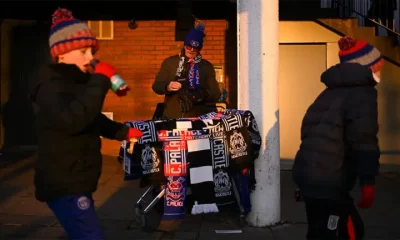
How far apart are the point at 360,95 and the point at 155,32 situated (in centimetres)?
662

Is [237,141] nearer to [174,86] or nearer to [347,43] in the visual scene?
[174,86]

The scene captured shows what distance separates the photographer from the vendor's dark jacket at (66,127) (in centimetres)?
353

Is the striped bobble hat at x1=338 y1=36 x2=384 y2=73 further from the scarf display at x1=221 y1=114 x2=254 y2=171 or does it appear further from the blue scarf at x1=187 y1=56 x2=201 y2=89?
the blue scarf at x1=187 y1=56 x2=201 y2=89

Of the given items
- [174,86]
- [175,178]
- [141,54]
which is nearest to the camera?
[175,178]

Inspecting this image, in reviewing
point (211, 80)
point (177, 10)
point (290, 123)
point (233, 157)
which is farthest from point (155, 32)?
point (233, 157)

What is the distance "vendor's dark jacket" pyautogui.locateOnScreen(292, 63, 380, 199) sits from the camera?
3.87m

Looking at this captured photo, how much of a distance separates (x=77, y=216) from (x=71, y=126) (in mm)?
568

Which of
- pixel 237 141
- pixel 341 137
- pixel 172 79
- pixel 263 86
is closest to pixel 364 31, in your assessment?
pixel 263 86

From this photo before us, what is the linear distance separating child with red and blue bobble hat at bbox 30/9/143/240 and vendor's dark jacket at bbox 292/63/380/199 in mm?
1422

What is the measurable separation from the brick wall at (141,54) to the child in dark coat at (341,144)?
601cm

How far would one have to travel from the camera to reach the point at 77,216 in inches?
144

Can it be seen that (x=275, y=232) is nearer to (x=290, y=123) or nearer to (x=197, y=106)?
(x=197, y=106)

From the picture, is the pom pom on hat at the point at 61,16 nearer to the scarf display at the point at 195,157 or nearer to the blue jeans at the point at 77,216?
the blue jeans at the point at 77,216

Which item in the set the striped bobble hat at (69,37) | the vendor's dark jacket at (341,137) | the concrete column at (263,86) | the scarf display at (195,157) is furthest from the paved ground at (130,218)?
the striped bobble hat at (69,37)
